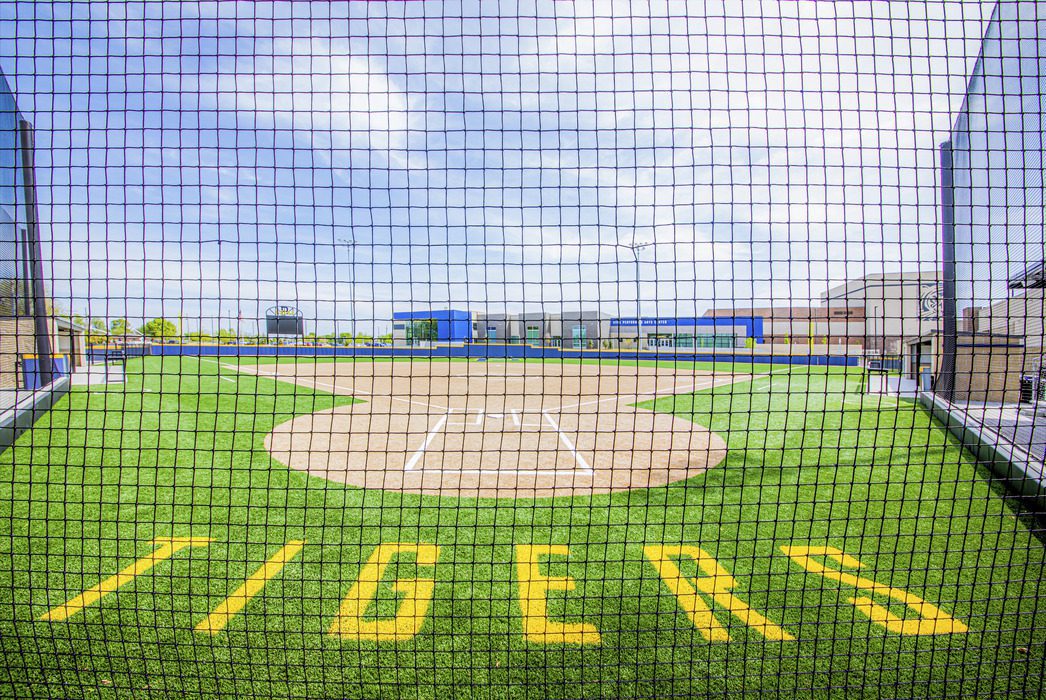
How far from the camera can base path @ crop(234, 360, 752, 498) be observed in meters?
4.12

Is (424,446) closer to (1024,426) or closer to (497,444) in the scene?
(497,444)

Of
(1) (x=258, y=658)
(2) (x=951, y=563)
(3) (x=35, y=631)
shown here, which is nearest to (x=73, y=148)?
(3) (x=35, y=631)

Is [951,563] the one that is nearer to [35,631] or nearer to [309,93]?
[309,93]

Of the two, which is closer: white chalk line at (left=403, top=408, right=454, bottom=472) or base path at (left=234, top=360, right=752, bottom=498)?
base path at (left=234, top=360, right=752, bottom=498)

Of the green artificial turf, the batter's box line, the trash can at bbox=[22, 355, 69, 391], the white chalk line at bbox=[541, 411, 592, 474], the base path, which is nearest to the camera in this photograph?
the green artificial turf

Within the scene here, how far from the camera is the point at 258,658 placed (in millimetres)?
2344

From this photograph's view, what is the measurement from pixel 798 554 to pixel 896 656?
99cm

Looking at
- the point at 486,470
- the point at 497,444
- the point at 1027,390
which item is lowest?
the point at 497,444

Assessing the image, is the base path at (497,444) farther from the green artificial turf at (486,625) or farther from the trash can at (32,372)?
the trash can at (32,372)

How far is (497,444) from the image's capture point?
24.8 feet

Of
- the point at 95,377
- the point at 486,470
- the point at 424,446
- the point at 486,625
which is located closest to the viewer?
the point at 486,625

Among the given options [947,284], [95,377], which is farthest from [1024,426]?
[95,377]

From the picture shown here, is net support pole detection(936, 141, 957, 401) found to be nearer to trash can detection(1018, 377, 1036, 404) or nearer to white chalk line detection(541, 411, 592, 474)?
trash can detection(1018, 377, 1036, 404)

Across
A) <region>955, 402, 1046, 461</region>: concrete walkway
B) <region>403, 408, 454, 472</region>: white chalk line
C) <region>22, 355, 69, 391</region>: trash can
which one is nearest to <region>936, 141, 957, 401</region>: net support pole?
<region>955, 402, 1046, 461</region>: concrete walkway
